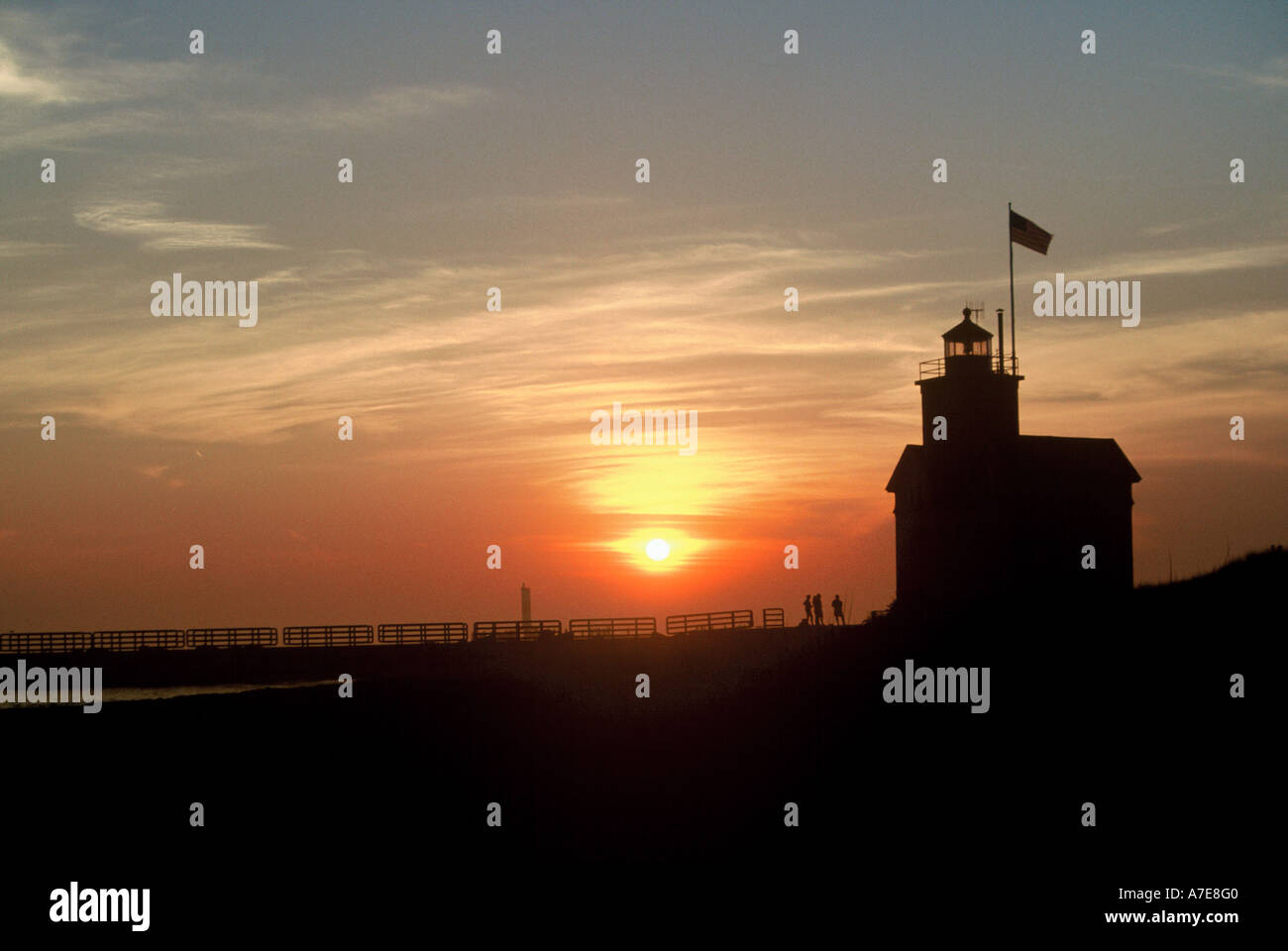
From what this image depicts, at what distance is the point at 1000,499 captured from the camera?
183ft

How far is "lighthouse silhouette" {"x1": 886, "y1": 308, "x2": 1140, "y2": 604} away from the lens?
Answer: 55688 mm

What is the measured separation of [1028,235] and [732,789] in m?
29.3

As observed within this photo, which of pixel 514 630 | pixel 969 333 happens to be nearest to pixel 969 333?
pixel 969 333

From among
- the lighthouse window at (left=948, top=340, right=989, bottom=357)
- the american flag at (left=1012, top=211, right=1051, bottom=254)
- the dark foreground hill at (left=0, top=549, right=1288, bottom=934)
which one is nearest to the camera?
the dark foreground hill at (left=0, top=549, right=1288, bottom=934)

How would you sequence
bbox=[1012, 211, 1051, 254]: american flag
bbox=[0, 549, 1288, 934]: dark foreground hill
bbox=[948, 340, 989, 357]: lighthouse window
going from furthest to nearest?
bbox=[948, 340, 989, 357]: lighthouse window, bbox=[1012, 211, 1051, 254]: american flag, bbox=[0, 549, 1288, 934]: dark foreground hill

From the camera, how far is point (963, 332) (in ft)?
189

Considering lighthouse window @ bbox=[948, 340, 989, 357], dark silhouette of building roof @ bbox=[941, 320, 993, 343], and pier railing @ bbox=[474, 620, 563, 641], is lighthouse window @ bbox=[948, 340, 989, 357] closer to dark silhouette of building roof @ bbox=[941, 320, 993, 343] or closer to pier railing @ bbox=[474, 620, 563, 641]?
dark silhouette of building roof @ bbox=[941, 320, 993, 343]

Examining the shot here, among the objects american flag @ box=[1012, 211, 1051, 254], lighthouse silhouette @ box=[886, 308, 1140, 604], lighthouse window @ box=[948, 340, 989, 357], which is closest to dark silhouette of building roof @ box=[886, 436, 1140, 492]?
lighthouse silhouette @ box=[886, 308, 1140, 604]

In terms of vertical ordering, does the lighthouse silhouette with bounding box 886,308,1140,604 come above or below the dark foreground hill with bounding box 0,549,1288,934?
above

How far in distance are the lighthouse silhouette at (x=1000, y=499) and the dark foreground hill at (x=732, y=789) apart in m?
6.61

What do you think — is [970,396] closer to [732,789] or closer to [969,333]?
[969,333]

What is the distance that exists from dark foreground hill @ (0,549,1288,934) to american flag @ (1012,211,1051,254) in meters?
14.9
